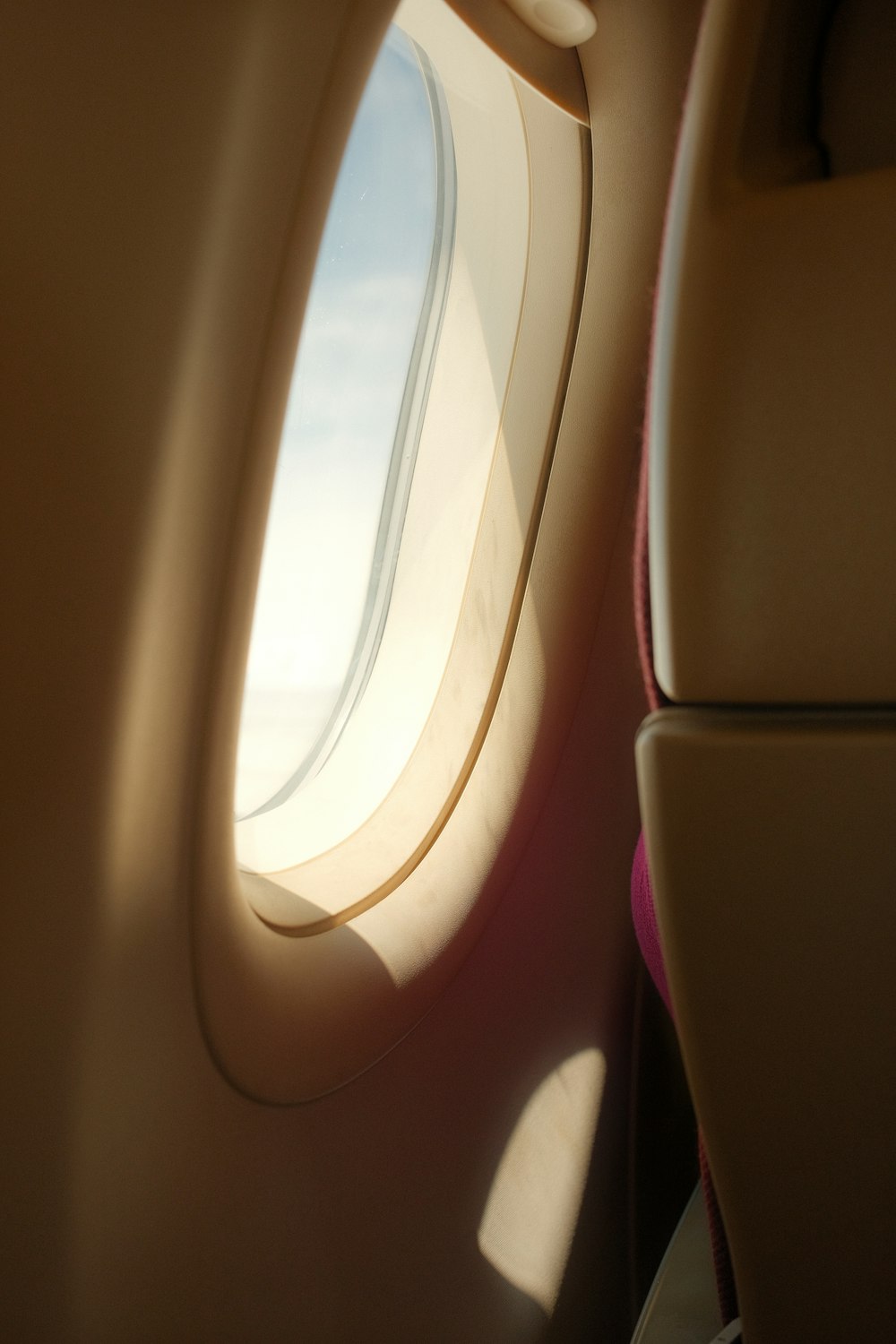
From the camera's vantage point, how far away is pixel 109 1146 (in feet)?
2.41

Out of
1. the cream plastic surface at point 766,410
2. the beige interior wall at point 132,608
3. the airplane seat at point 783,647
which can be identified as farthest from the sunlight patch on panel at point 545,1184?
the cream plastic surface at point 766,410

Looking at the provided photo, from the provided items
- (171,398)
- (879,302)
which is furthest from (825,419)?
(171,398)

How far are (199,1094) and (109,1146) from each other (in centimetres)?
9

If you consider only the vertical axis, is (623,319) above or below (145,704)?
above

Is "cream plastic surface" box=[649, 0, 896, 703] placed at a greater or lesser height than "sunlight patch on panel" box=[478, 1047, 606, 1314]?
→ greater

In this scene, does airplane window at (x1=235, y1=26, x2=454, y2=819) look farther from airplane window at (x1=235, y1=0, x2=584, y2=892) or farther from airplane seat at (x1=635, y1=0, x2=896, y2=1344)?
airplane seat at (x1=635, y1=0, x2=896, y2=1344)

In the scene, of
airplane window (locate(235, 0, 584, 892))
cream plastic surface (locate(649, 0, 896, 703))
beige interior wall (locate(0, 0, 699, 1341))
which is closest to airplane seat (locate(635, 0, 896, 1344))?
cream plastic surface (locate(649, 0, 896, 703))

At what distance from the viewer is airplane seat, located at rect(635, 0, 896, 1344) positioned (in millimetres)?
454

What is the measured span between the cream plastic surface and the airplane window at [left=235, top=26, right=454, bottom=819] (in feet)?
2.30

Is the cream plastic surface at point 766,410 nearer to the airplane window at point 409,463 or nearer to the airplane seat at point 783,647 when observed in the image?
the airplane seat at point 783,647

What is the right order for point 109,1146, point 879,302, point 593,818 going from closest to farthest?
point 879,302 → point 109,1146 → point 593,818

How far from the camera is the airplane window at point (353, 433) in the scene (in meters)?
1.17

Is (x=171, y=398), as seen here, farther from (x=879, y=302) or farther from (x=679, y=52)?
(x=679, y=52)

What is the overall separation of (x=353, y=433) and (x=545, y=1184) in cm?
102
